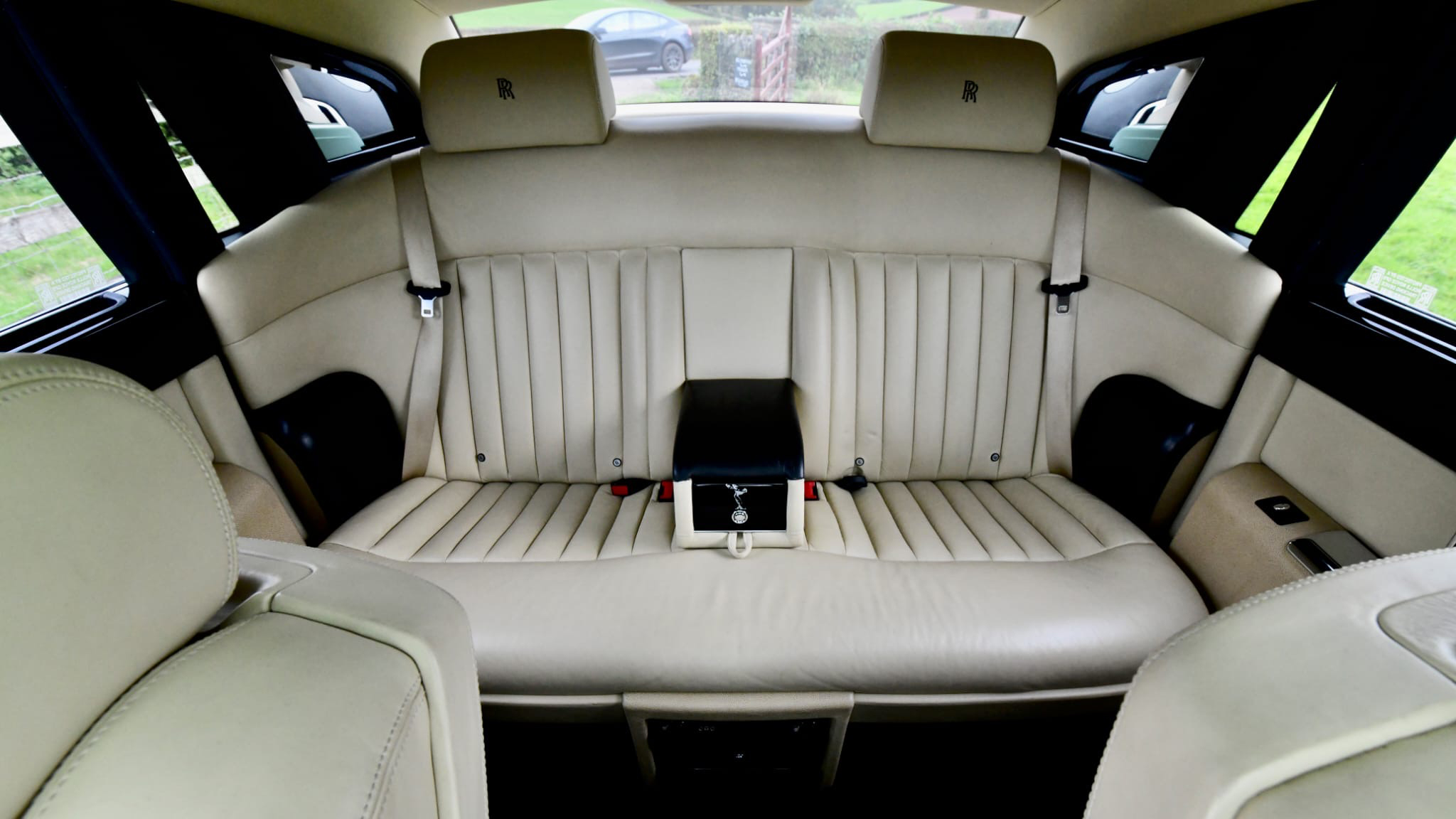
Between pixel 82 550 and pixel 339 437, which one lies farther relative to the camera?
pixel 339 437

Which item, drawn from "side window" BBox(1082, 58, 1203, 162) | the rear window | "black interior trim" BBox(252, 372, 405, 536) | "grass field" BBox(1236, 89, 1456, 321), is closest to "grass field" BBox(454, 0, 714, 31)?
the rear window

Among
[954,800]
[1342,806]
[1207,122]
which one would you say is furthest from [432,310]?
[1207,122]

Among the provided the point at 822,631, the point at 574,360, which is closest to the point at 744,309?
the point at 574,360

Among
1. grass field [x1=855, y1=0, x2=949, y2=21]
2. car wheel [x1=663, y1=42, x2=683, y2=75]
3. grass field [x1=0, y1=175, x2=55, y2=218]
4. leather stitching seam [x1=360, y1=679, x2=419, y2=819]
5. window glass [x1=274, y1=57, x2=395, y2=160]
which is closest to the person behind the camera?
leather stitching seam [x1=360, y1=679, x2=419, y2=819]

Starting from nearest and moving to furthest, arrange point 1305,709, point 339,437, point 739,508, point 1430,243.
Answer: point 1305,709
point 1430,243
point 739,508
point 339,437

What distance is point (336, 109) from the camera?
2.27 meters

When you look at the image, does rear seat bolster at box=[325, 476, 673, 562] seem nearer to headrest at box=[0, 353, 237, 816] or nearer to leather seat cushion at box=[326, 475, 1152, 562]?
leather seat cushion at box=[326, 475, 1152, 562]

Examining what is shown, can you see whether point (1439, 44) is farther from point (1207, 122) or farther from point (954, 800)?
point (954, 800)

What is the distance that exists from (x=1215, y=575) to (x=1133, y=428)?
16.2 inches

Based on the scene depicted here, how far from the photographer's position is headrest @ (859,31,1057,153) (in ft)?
5.69

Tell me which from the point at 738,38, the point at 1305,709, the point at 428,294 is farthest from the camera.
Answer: the point at 738,38

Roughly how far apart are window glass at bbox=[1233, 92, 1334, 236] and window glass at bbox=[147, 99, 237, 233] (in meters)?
2.49

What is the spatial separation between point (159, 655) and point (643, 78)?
270cm

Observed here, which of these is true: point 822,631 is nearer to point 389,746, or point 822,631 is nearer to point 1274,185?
point 389,746
